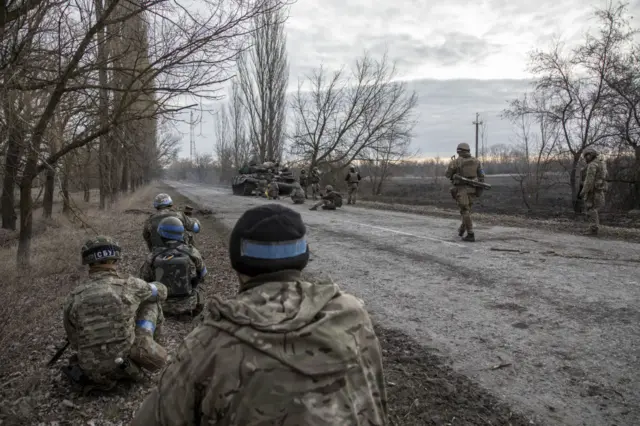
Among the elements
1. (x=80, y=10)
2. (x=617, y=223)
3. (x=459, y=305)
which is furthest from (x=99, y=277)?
(x=617, y=223)

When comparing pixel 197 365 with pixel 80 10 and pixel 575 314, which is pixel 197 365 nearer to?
pixel 575 314

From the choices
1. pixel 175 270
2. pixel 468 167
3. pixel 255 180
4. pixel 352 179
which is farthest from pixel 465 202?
pixel 255 180

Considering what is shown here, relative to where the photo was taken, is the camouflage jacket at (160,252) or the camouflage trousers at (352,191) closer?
the camouflage jacket at (160,252)

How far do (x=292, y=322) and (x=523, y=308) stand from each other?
14.4 ft

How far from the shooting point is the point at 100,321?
3.35 meters

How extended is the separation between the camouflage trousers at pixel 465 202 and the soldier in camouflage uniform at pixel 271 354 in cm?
838

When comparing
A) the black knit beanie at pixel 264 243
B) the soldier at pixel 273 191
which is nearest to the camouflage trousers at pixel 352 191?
the soldier at pixel 273 191

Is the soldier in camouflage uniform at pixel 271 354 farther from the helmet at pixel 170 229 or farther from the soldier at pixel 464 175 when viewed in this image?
the soldier at pixel 464 175

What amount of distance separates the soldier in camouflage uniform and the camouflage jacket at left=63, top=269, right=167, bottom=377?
2.23m

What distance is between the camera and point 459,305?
5.20 m

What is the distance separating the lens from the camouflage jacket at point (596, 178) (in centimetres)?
1010

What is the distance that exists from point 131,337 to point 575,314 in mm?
4040

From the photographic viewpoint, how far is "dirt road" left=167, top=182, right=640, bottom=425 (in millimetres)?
3273

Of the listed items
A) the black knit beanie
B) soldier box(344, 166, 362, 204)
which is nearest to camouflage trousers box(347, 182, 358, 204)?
A: soldier box(344, 166, 362, 204)
